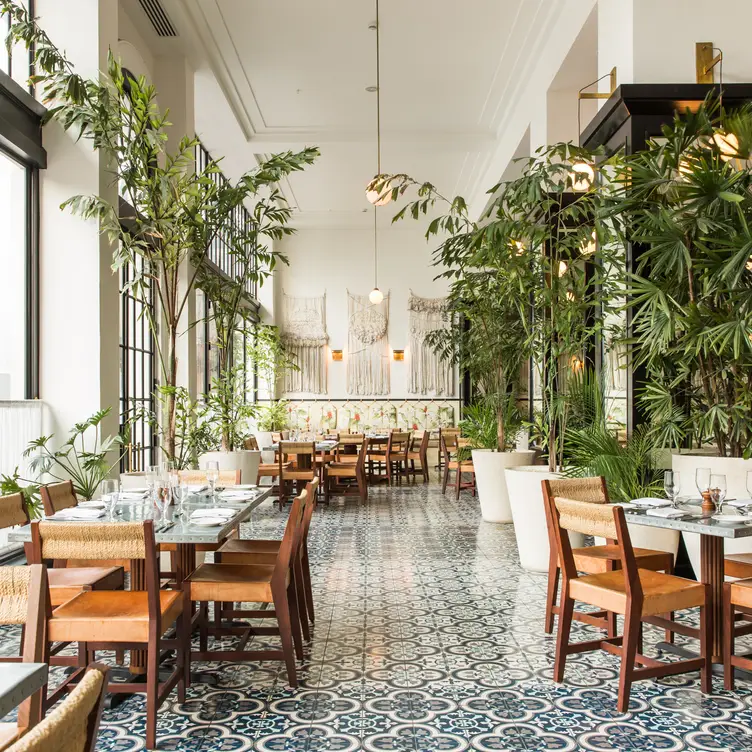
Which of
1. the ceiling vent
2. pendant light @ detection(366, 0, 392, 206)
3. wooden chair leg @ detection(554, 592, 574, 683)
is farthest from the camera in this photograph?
the ceiling vent

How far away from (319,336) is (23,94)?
36.3 ft

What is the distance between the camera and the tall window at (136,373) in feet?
23.6

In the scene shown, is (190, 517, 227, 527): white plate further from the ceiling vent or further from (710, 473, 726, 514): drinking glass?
the ceiling vent

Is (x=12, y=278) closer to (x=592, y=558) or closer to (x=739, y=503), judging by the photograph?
(x=592, y=558)

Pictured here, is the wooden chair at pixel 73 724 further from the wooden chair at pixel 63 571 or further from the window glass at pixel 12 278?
the window glass at pixel 12 278

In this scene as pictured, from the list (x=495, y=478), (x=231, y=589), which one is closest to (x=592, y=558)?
(x=231, y=589)

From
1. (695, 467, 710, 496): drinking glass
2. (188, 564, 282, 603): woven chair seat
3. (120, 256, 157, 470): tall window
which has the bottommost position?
(188, 564, 282, 603): woven chair seat

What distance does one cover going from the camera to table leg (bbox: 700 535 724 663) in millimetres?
3506

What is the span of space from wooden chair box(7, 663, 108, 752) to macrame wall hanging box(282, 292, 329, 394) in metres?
14.8

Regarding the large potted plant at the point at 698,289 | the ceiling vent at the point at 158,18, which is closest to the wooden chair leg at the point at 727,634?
the large potted plant at the point at 698,289

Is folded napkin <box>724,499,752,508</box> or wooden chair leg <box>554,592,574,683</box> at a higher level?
folded napkin <box>724,499,752,508</box>

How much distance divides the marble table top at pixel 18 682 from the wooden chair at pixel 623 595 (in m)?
2.30

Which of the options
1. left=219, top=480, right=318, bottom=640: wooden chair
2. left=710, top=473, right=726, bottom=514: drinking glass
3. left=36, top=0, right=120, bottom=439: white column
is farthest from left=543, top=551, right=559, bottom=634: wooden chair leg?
left=36, top=0, right=120, bottom=439: white column

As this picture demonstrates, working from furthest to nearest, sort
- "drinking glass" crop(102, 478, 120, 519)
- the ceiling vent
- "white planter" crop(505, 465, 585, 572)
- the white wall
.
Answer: the white wall, the ceiling vent, "white planter" crop(505, 465, 585, 572), "drinking glass" crop(102, 478, 120, 519)
